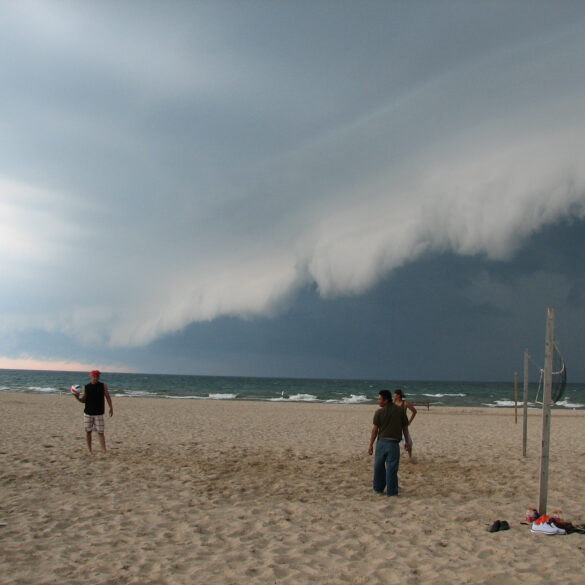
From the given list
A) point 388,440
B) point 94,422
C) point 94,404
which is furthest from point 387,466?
point 94,422

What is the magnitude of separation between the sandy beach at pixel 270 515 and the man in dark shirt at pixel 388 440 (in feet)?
1.03

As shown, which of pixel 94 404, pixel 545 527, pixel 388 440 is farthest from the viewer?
pixel 94 404

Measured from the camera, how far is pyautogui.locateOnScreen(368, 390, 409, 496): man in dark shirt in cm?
793

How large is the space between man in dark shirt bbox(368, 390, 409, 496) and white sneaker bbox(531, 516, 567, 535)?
6.99 feet

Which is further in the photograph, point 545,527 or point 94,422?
point 94,422

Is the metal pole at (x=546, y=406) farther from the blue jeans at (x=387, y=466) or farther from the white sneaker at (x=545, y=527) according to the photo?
the blue jeans at (x=387, y=466)

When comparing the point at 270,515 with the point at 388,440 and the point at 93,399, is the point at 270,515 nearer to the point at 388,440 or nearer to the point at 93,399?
the point at 388,440

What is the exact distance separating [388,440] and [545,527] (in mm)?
2417

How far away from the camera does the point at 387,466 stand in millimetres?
7996

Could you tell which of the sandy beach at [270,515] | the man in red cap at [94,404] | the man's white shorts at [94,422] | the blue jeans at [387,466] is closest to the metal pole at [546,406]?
the sandy beach at [270,515]

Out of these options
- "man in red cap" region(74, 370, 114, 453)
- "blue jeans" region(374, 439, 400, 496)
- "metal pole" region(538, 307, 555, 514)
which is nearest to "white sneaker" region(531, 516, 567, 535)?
"metal pole" region(538, 307, 555, 514)

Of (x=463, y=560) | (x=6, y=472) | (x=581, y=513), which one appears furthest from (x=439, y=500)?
(x=6, y=472)

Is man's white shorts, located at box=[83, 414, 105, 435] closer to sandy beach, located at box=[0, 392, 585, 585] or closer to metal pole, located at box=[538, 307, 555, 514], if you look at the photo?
sandy beach, located at box=[0, 392, 585, 585]

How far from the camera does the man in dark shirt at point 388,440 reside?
26.0 feet
